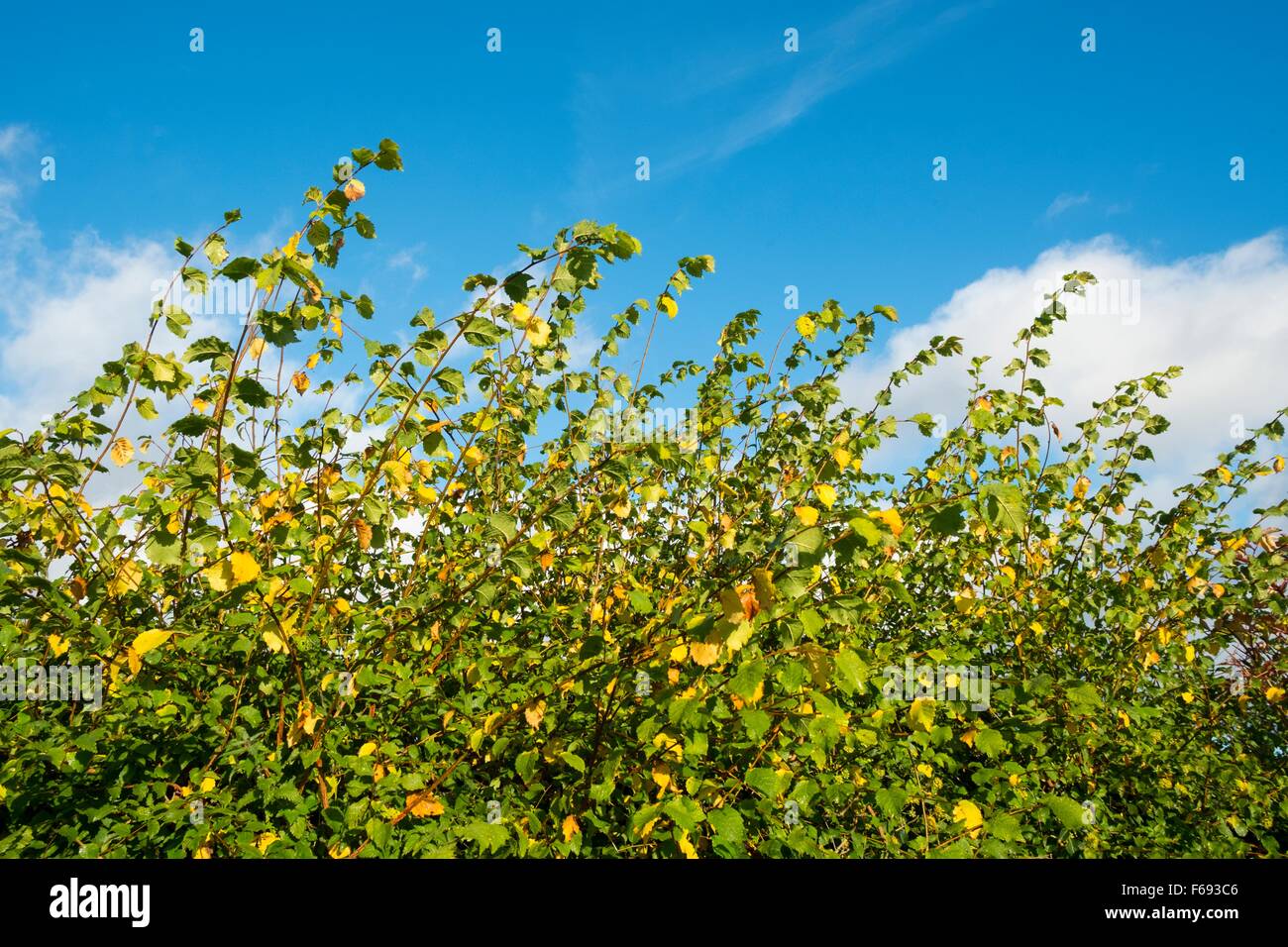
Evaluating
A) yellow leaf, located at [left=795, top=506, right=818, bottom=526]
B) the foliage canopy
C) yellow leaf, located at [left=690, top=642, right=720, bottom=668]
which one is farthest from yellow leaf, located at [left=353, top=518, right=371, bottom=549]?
yellow leaf, located at [left=795, top=506, right=818, bottom=526]

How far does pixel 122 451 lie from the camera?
299cm

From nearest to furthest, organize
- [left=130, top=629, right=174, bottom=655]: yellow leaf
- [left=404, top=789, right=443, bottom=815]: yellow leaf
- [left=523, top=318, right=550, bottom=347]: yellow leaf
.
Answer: [left=130, top=629, right=174, bottom=655]: yellow leaf → [left=404, top=789, right=443, bottom=815]: yellow leaf → [left=523, top=318, right=550, bottom=347]: yellow leaf

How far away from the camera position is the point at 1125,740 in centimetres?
359

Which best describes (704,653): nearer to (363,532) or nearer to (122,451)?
(363,532)

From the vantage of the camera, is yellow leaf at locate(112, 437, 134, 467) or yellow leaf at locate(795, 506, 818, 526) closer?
yellow leaf at locate(795, 506, 818, 526)

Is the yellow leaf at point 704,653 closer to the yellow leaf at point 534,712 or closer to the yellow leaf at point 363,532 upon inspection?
the yellow leaf at point 534,712

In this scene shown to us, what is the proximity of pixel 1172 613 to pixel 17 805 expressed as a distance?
4925 millimetres

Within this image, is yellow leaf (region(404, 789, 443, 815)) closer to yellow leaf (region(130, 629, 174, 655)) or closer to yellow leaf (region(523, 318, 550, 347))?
yellow leaf (region(130, 629, 174, 655))

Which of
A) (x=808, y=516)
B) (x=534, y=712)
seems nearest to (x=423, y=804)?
(x=534, y=712)

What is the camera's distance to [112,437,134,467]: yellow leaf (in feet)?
9.76

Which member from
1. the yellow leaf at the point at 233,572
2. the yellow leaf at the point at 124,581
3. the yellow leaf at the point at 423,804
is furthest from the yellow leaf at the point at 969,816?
the yellow leaf at the point at 124,581

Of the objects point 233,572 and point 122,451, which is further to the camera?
point 122,451
